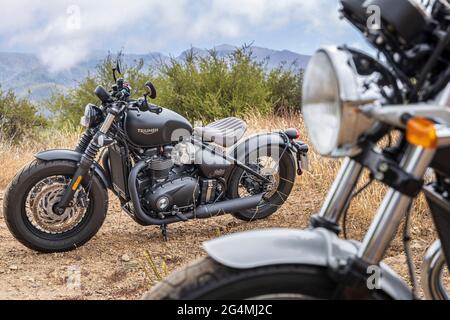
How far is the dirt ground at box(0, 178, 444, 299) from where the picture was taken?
334 centimetres

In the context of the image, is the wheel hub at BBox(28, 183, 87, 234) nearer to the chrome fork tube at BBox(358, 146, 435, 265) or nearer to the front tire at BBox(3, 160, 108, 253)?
the front tire at BBox(3, 160, 108, 253)

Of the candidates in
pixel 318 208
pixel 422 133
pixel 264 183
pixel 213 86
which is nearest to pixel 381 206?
pixel 422 133

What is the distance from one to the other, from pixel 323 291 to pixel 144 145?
2835mm

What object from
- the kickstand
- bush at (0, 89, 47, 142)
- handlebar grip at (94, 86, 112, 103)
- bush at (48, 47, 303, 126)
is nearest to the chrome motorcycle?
handlebar grip at (94, 86, 112, 103)

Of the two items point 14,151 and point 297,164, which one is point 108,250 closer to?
point 297,164

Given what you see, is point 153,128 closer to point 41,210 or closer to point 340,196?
point 41,210

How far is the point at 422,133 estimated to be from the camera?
1.16 meters

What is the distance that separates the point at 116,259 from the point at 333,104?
2.87 metres

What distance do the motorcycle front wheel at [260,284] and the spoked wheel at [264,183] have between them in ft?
9.96

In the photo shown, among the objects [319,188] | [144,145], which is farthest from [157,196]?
[319,188]

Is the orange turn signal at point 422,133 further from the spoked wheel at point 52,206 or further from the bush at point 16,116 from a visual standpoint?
the bush at point 16,116

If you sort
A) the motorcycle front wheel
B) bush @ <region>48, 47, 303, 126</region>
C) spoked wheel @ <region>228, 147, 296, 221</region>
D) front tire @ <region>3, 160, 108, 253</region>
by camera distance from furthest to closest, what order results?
bush @ <region>48, 47, 303, 126</region>, spoked wheel @ <region>228, 147, 296, 221</region>, front tire @ <region>3, 160, 108, 253</region>, the motorcycle front wheel

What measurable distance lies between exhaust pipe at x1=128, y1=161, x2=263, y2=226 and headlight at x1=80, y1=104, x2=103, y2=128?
1.38 ft

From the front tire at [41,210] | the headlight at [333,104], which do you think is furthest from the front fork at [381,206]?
the front tire at [41,210]
